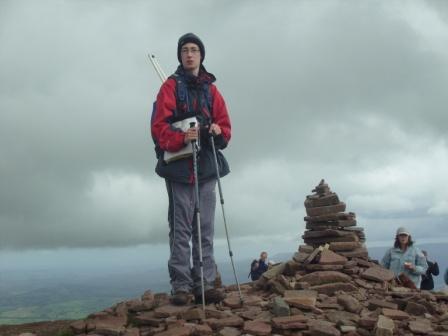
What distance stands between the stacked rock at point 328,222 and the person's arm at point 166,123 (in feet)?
21.2

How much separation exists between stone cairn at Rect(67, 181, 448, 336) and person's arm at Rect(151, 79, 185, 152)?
3101 mm

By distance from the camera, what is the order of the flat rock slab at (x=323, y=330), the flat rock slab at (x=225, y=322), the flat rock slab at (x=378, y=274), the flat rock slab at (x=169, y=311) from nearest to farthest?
the flat rock slab at (x=323, y=330) < the flat rock slab at (x=225, y=322) < the flat rock slab at (x=169, y=311) < the flat rock slab at (x=378, y=274)

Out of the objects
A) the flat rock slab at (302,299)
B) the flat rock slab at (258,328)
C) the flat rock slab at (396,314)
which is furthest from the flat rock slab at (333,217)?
the flat rock slab at (258,328)

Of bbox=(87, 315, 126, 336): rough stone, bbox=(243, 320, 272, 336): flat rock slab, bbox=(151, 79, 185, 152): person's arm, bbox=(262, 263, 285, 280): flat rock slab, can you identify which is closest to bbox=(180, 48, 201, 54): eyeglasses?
bbox=(151, 79, 185, 152): person's arm

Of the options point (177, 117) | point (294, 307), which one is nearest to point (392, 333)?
point (294, 307)

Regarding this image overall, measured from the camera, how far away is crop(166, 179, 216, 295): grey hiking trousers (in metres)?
9.01

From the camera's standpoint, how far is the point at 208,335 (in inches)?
301

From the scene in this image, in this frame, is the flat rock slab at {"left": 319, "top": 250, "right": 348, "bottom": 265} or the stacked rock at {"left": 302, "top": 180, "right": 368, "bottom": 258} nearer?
the flat rock slab at {"left": 319, "top": 250, "right": 348, "bottom": 265}

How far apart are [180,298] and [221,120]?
368 centimetres

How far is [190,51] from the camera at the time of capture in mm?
9336

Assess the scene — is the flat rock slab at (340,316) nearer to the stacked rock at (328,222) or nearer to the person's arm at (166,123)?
the person's arm at (166,123)

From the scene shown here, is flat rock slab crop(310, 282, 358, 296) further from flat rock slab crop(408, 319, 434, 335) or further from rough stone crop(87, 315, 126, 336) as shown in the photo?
rough stone crop(87, 315, 126, 336)

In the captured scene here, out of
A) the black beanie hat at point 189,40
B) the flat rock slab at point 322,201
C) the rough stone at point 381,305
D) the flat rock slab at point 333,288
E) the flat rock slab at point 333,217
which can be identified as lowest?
the rough stone at point 381,305

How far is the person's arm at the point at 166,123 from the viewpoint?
8.80 m
